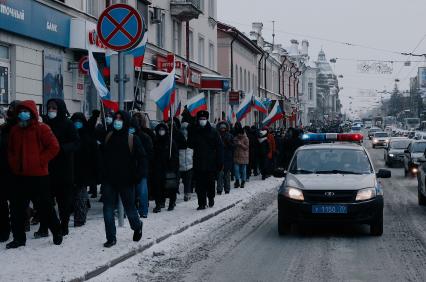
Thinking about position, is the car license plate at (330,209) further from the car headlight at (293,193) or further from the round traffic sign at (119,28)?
the round traffic sign at (119,28)

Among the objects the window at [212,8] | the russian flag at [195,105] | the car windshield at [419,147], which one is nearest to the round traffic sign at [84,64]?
the russian flag at [195,105]

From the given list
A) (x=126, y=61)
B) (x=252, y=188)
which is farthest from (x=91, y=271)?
(x=252, y=188)

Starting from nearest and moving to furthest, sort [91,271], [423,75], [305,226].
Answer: [91,271], [305,226], [423,75]

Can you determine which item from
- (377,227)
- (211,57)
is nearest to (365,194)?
(377,227)

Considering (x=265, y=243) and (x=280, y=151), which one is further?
(x=280, y=151)

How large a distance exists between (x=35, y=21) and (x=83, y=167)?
6.94 m

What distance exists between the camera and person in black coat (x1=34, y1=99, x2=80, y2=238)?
10.4 metres

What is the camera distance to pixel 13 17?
16172mm

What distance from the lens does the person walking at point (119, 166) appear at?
9797 mm

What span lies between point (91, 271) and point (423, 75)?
6112 inches

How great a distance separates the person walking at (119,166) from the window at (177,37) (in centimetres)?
2385

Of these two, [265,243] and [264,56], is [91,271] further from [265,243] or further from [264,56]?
[264,56]

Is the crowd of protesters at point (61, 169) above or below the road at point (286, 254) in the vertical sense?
above

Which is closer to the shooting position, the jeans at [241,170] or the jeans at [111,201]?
the jeans at [111,201]
